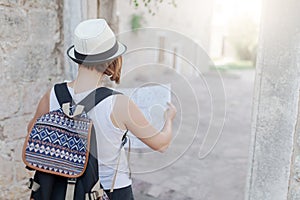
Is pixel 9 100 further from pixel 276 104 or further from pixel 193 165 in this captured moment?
pixel 193 165

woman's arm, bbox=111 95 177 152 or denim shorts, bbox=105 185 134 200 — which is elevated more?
woman's arm, bbox=111 95 177 152

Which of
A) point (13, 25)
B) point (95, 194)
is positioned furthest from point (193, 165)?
point (95, 194)

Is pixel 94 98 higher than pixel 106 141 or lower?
higher

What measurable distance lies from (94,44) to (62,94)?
0.75 ft

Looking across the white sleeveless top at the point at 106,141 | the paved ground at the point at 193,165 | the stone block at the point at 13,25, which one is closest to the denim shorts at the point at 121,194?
the white sleeveless top at the point at 106,141

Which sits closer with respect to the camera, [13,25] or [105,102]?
[105,102]

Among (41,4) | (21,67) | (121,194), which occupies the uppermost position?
(41,4)

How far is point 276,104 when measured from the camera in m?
1.74

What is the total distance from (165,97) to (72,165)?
56 centimetres

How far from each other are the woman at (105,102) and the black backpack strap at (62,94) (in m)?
0.02

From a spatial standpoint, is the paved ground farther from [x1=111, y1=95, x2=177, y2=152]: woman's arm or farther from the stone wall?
the stone wall

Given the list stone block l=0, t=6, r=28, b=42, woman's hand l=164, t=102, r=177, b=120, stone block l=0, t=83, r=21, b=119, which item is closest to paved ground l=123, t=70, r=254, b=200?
woman's hand l=164, t=102, r=177, b=120

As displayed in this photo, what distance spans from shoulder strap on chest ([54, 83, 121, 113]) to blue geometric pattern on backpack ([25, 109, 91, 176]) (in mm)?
42

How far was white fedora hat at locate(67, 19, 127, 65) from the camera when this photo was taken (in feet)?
4.66
